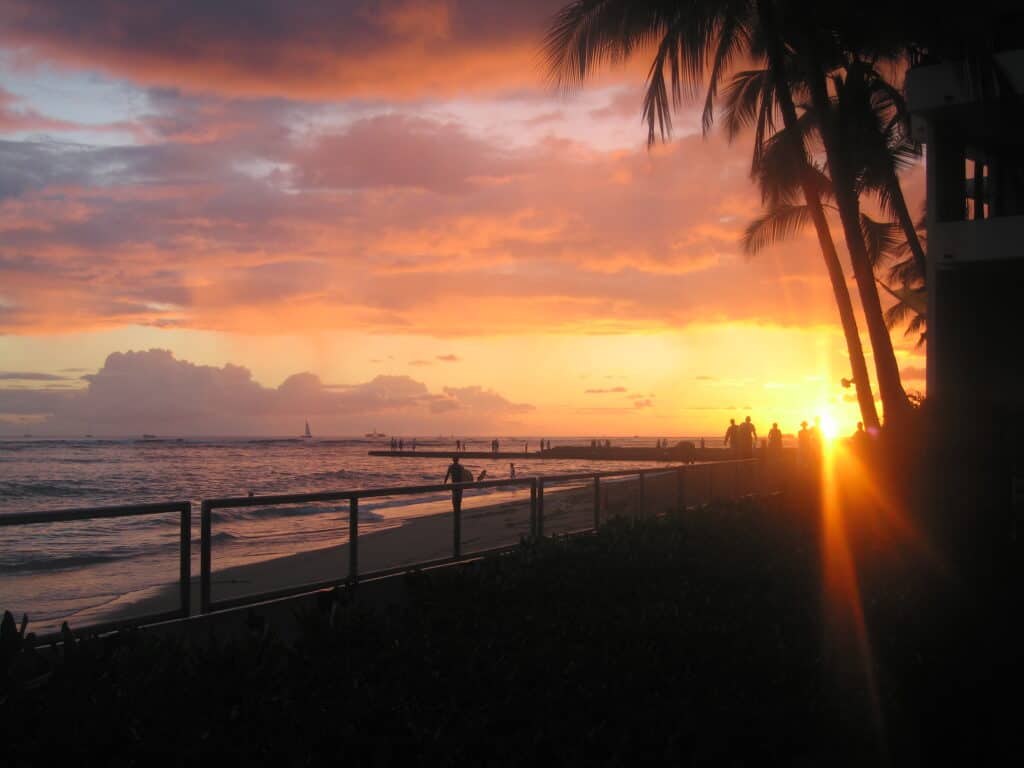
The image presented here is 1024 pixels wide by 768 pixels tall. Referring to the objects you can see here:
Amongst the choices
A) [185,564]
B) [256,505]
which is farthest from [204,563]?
[256,505]

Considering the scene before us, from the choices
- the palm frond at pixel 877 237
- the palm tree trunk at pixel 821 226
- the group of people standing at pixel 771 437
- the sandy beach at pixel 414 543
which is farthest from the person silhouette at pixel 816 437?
the sandy beach at pixel 414 543

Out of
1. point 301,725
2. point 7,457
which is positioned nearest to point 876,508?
point 301,725

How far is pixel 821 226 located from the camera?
762 inches

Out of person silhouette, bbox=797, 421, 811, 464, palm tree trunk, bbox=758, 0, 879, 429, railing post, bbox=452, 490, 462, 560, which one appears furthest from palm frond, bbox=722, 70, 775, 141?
railing post, bbox=452, 490, 462, 560

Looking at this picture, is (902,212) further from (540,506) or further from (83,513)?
(83,513)

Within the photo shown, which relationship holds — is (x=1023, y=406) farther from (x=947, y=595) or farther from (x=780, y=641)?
(x=780, y=641)

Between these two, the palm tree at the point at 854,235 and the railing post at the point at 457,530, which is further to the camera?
the palm tree at the point at 854,235

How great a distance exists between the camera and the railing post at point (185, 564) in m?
6.89

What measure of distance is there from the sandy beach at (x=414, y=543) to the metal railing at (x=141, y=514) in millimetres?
65

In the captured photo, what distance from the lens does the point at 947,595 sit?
7.93 metres

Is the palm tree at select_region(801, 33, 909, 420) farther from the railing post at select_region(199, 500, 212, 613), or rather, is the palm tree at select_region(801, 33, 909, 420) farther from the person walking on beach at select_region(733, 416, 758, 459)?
the person walking on beach at select_region(733, 416, 758, 459)

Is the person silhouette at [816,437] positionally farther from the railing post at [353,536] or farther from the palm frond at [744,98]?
the railing post at [353,536]

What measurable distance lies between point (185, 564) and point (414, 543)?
115 inches

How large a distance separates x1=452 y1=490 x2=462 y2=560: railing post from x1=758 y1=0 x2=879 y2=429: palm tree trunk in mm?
11639
